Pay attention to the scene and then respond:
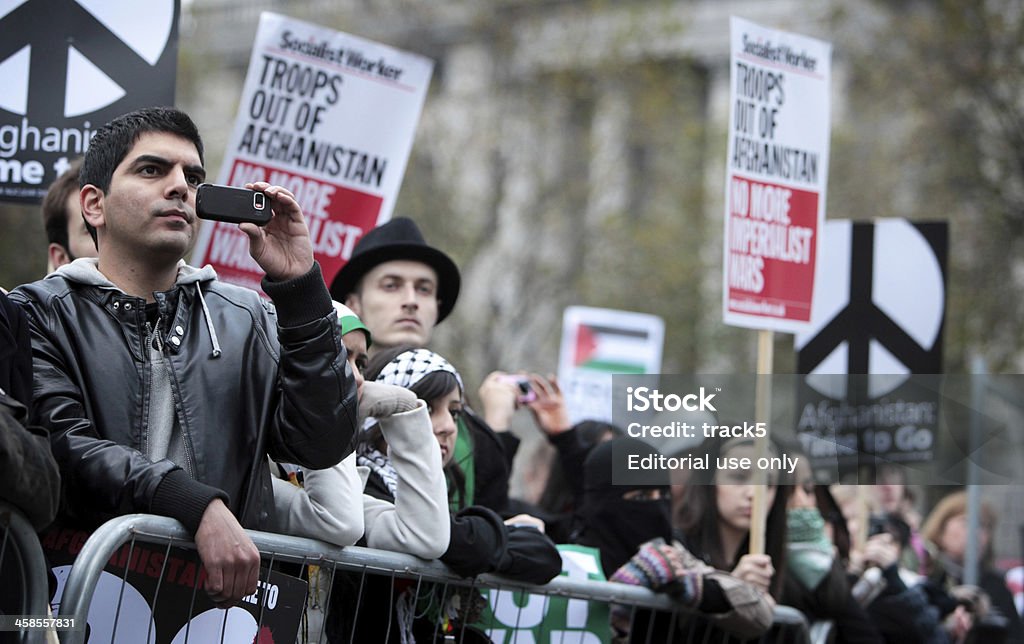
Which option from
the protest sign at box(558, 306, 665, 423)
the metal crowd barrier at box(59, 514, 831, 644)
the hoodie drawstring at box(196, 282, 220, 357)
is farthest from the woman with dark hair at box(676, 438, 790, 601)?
the protest sign at box(558, 306, 665, 423)

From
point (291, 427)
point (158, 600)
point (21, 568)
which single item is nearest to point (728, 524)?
point (291, 427)

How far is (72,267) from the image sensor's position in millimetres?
4008

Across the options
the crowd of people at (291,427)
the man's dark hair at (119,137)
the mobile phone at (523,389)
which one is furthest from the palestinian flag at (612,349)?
the man's dark hair at (119,137)

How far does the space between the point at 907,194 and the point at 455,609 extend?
2413 cm

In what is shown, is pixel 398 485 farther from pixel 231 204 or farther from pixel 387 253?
pixel 387 253

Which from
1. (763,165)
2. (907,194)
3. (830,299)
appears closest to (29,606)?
(763,165)

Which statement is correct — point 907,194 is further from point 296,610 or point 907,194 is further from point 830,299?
point 296,610

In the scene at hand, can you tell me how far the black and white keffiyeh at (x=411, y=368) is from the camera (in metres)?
→ 5.25

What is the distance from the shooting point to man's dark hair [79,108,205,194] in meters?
4.10

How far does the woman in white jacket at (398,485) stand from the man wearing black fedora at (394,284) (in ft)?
4.23

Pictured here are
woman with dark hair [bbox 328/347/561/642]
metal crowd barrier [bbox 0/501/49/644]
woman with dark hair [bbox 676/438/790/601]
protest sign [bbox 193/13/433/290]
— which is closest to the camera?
metal crowd barrier [bbox 0/501/49/644]

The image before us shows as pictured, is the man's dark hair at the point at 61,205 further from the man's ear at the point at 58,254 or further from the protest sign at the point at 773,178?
the protest sign at the point at 773,178

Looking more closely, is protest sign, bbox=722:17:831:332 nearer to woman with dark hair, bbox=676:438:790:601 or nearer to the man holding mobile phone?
woman with dark hair, bbox=676:438:790:601

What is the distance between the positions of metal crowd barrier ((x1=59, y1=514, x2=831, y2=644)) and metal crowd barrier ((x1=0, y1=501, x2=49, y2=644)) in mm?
90
